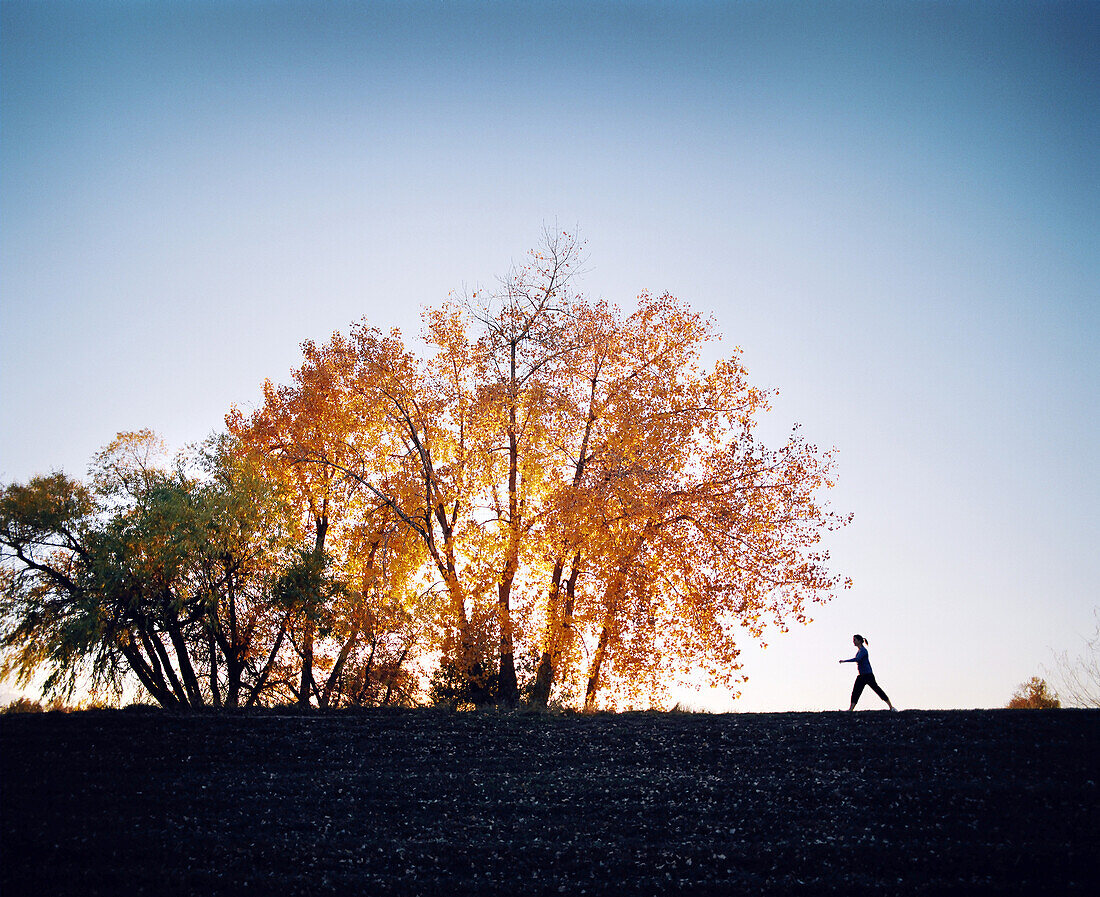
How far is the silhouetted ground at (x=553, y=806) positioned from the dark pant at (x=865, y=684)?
0.49 metres

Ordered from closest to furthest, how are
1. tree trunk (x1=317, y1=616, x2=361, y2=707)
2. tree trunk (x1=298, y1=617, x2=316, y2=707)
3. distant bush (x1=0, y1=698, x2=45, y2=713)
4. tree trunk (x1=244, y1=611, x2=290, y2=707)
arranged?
1. distant bush (x1=0, y1=698, x2=45, y2=713)
2. tree trunk (x1=244, y1=611, x2=290, y2=707)
3. tree trunk (x1=317, y1=616, x2=361, y2=707)
4. tree trunk (x1=298, y1=617, x2=316, y2=707)

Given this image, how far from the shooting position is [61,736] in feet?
55.8

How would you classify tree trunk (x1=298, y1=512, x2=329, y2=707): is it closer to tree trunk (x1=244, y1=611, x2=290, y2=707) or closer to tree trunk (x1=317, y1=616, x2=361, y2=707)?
tree trunk (x1=317, y1=616, x2=361, y2=707)

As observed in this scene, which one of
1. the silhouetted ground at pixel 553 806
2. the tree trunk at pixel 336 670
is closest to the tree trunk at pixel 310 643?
the tree trunk at pixel 336 670

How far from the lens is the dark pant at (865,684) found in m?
19.5

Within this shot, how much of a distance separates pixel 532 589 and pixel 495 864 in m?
15.3

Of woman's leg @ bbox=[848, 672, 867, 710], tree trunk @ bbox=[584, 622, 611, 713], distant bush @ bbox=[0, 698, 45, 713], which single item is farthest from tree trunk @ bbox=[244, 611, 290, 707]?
woman's leg @ bbox=[848, 672, 867, 710]

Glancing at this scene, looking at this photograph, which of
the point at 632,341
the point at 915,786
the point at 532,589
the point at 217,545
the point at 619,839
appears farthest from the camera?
the point at 632,341

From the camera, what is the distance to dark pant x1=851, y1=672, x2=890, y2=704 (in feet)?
63.8

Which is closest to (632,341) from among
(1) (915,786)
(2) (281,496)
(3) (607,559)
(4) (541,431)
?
(4) (541,431)

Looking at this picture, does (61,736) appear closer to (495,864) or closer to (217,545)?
(217,545)

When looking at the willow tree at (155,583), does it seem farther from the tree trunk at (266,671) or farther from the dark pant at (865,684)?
the dark pant at (865,684)

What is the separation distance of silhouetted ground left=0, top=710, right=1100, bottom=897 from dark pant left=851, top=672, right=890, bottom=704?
0.49 m

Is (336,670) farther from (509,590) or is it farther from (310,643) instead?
(509,590)
